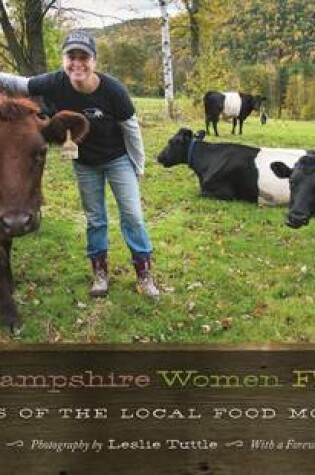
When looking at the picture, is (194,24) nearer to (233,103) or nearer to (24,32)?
(233,103)

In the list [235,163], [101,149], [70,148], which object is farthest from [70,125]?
[235,163]

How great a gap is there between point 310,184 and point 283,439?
4.76 ft

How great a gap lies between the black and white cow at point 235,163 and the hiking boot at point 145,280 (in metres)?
0.42

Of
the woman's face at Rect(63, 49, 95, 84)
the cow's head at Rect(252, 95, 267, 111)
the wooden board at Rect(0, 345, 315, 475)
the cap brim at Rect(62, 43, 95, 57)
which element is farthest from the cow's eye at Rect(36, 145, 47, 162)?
the cow's head at Rect(252, 95, 267, 111)

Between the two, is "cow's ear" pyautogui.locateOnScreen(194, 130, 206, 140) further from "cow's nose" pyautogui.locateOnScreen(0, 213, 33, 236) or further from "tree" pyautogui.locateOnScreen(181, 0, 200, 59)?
"cow's nose" pyautogui.locateOnScreen(0, 213, 33, 236)

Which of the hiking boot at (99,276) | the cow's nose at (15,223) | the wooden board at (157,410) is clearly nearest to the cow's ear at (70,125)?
the cow's nose at (15,223)

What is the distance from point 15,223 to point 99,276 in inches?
15.8

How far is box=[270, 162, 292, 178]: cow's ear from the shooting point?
4203 millimetres

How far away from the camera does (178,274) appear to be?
355cm

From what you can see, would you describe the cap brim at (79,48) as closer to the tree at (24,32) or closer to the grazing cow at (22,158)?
the tree at (24,32)

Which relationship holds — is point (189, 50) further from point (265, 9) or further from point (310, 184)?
point (310, 184)

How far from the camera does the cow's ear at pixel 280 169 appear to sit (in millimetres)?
4203

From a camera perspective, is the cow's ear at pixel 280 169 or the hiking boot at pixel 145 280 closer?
the hiking boot at pixel 145 280

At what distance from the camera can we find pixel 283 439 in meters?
3.56
